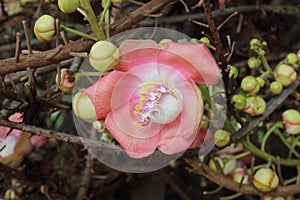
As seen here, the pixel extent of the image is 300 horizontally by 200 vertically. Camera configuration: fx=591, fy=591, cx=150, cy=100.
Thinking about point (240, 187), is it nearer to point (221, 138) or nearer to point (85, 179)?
point (221, 138)

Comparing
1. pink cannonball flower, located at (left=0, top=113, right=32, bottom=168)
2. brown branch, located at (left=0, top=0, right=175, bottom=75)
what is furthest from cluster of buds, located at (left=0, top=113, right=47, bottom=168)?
brown branch, located at (left=0, top=0, right=175, bottom=75)

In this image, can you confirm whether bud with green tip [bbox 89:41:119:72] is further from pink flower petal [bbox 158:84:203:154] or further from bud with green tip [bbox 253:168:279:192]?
bud with green tip [bbox 253:168:279:192]

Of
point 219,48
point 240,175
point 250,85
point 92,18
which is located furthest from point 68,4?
point 240,175

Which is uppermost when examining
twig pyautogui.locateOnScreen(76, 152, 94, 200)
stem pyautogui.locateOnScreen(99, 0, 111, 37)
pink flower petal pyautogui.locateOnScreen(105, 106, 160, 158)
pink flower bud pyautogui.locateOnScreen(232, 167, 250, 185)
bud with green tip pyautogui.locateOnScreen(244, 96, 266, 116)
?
stem pyautogui.locateOnScreen(99, 0, 111, 37)

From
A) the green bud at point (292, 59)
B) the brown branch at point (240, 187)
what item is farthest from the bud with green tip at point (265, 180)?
the green bud at point (292, 59)

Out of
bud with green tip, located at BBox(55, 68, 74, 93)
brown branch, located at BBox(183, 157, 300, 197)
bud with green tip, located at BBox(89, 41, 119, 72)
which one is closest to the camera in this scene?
bud with green tip, located at BBox(89, 41, 119, 72)

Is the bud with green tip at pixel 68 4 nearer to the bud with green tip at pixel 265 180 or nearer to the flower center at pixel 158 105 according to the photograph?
the flower center at pixel 158 105

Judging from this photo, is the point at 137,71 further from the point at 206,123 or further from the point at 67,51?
the point at 206,123
